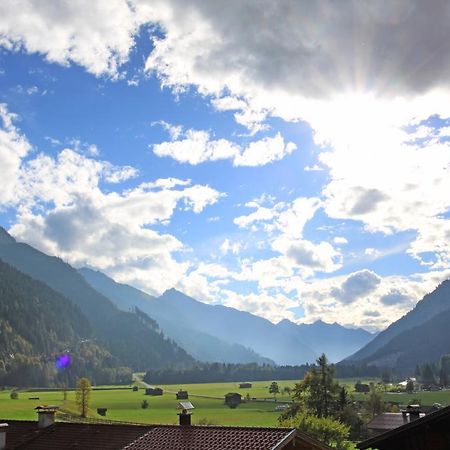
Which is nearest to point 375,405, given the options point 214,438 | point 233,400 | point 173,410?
point 173,410

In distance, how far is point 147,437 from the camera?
29.1 meters

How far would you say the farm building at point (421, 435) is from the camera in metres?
22.9

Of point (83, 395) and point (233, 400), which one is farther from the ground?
point (83, 395)

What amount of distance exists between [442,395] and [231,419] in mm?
92607

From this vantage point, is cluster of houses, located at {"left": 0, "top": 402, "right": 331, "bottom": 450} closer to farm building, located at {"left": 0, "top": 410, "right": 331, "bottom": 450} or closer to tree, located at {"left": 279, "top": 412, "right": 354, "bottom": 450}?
farm building, located at {"left": 0, "top": 410, "right": 331, "bottom": 450}

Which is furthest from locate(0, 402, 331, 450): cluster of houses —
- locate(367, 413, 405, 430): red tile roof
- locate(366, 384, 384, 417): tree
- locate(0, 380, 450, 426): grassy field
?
locate(366, 384, 384, 417): tree

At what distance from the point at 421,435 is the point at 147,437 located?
13402 mm

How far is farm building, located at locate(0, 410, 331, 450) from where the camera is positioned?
87.9 feet

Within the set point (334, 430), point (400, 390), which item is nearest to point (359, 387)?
point (400, 390)

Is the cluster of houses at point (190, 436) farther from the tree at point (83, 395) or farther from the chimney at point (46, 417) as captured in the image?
the tree at point (83, 395)

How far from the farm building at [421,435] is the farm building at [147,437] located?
14.4 ft

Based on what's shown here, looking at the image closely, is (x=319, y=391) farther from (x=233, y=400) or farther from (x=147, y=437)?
(x=233, y=400)

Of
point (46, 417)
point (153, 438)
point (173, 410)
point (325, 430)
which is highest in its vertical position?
point (46, 417)

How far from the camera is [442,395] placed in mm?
174750
